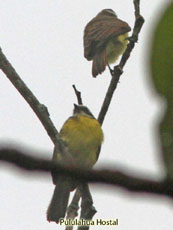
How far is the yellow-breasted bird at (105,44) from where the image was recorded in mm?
7766

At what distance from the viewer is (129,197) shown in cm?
40

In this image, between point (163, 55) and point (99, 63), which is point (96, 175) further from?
point (99, 63)

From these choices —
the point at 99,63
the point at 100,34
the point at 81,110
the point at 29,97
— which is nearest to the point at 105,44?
the point at 100,34

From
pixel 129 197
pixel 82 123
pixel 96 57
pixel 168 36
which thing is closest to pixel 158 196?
pixel 129 197

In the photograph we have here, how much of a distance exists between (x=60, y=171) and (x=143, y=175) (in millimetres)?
76

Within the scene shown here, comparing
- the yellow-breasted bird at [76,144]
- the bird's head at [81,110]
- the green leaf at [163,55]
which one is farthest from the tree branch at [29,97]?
the green leaf at [163,55]

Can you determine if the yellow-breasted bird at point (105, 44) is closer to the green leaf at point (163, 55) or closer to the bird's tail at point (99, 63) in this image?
the bird's tail at point (99, 63)

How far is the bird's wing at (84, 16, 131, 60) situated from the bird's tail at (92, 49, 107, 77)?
0.41 ft

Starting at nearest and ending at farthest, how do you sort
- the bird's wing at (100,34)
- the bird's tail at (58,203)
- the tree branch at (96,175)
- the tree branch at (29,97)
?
the tree branch at (96,175) < the tree branch at (29,97) < the bird's tail at (58,203) < the bird's wing at (100,34)

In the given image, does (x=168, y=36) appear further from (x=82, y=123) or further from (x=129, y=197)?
(x=82, y=123)

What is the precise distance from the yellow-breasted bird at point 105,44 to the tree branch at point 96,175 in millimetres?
7247

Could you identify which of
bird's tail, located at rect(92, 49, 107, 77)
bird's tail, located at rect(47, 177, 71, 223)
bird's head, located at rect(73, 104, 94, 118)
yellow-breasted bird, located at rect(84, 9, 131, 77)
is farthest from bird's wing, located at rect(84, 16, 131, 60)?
bird's tail, located at rect(47, 177, 71, 223)

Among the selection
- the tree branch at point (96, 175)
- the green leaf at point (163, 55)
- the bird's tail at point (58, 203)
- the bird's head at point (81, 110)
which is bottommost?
the tree branch at point (96, 175)

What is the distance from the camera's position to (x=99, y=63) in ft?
25.3
